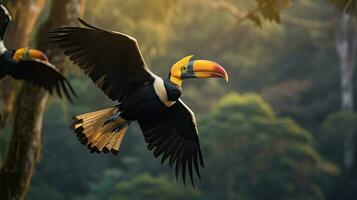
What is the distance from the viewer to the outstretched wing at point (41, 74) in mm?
6988

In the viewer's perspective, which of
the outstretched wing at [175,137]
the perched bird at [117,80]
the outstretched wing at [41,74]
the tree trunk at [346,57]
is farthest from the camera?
the tree trunk at [346,57]

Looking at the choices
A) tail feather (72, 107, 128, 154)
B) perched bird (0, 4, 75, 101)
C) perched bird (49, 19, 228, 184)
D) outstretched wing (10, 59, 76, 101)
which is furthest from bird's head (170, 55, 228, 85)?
outstretched wing (10, 59, 76, 101)

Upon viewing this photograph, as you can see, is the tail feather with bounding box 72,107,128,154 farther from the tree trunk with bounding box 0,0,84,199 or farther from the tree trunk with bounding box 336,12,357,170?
the tree trunk with bounding box 336,12,357,170

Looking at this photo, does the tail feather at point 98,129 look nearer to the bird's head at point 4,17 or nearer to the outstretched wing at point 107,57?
the outstretched wing at point 107,57

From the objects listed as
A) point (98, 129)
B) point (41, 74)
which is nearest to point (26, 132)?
point (41, 74)

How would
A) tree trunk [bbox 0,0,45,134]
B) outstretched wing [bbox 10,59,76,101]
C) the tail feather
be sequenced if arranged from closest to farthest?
the tail feather
outstretched wing [bbox 10,59,76,101]
tree trunk [bbox 0,0,45,134]

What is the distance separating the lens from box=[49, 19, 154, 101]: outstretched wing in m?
5.73

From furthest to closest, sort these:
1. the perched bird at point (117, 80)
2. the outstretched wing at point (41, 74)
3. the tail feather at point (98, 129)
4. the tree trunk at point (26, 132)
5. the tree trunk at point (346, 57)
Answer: the tree trunk at point (346, 57), the tree trunk at point (26, 132), the outstretched wing at point (41, 74), the tail feather at point (98, 129), the perched bird at point (117, 80)

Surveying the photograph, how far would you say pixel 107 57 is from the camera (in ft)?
19.2

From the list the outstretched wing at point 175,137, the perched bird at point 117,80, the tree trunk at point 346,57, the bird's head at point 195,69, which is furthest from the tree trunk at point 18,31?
the tree trunk at point 346,57

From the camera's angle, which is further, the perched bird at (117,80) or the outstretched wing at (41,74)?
the outstretched wing at (41,74)

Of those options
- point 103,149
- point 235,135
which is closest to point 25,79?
point 103,149

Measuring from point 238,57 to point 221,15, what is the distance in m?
1.46

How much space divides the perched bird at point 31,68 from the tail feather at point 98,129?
828mm
